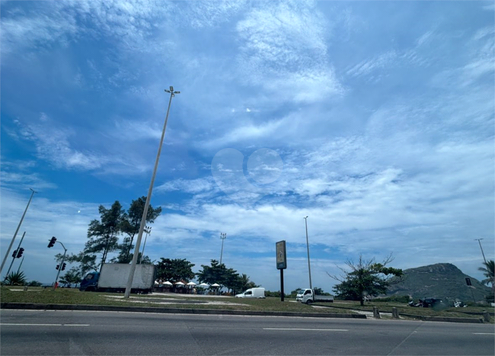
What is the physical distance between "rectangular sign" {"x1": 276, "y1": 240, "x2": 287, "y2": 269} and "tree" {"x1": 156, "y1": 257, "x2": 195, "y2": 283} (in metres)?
32.9

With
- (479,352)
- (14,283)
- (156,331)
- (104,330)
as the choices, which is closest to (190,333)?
(156,331)

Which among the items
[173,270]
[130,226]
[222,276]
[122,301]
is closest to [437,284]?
[222,276]

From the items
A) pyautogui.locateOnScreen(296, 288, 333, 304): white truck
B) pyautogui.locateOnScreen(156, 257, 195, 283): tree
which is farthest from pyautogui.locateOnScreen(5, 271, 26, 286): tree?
pyautogui.locateOnScreen(296, 288, 333, 304): white truck

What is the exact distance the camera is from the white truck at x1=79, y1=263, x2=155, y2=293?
29109 millimetres

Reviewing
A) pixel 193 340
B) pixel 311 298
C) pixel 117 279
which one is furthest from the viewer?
pixel 311 298

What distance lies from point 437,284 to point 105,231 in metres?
92.7

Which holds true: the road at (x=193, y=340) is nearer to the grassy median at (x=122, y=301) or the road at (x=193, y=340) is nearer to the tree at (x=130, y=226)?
the grassy median at (x=122, y=301)

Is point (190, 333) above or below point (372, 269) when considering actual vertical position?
below

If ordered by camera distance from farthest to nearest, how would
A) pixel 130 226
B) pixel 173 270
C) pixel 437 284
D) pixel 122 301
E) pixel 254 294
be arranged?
pixel 437 284, pixel 173 270, pixel 130 226, pixel 254 294, pixel 122 301

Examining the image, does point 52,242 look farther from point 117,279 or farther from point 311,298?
point 311,298

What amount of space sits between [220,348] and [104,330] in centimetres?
325

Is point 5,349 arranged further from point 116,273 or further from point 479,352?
point 116,273

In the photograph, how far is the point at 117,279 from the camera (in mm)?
29297

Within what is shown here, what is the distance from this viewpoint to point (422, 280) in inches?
3374
